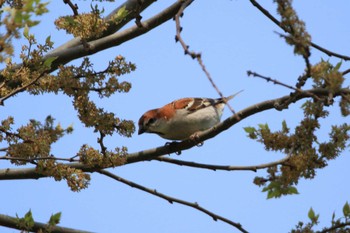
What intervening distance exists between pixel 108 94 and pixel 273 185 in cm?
169

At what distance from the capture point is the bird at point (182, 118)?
817 cm

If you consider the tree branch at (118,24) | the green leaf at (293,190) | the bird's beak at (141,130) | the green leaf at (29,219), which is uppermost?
the tree branch at (118,24)

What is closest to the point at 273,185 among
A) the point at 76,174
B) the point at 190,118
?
the point at 76,174

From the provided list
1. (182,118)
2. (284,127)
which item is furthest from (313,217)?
(182,118)

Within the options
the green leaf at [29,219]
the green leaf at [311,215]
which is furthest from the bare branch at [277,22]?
the green leaf at [29,219]

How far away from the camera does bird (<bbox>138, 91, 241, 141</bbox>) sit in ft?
26.8

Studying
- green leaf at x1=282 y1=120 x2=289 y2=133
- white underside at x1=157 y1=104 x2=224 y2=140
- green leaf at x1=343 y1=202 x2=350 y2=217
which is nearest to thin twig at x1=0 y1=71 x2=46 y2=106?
green leaf at x1=282 y1=120 x2=289 y2=133

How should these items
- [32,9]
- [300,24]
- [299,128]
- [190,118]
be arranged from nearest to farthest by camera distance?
[32,9], [300,24], [299,128], [190,118]

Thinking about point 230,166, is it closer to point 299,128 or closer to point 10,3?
point 299,128

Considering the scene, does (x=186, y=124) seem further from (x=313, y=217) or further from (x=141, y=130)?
(x=313, y=217)

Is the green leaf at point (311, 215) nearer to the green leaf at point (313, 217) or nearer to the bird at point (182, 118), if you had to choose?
the green leaf at point (313, 217)

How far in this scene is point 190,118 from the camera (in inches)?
326

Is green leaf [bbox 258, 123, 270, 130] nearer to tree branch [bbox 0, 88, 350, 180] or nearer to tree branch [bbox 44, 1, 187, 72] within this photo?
tree branch [bbox 0, 88, 350, 180]

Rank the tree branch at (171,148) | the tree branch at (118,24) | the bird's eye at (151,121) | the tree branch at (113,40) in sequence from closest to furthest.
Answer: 1. the tree branch at (171,148)
2. the tree branch at (113,40)
3. the tree branch at (118,24)
4. the bird's eye at (151,121)
